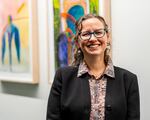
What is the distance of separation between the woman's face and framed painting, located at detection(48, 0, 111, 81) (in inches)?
15.7

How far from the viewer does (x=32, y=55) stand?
2.14m

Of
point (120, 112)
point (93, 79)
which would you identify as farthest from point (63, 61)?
point (120, 112)

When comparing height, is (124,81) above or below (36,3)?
below

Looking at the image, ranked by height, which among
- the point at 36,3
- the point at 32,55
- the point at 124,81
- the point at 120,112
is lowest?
the point at 120,112

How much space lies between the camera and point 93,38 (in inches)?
52.7

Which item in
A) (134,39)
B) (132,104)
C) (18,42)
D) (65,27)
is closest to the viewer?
(132,104)

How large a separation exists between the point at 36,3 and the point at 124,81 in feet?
3.38

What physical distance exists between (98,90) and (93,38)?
232 mm

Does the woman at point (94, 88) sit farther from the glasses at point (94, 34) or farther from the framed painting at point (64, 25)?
the framed painting at point (64, 25)

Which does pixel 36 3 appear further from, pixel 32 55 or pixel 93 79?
pixel 93 79

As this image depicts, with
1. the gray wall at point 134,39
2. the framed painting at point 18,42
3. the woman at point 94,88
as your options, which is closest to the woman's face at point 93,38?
the woman at point 94,88

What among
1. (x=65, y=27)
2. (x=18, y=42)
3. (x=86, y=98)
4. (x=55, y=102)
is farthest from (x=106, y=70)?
(x=18, y=42)

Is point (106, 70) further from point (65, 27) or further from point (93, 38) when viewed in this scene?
point (65, 27)

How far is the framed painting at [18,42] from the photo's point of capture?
213 centimetres
